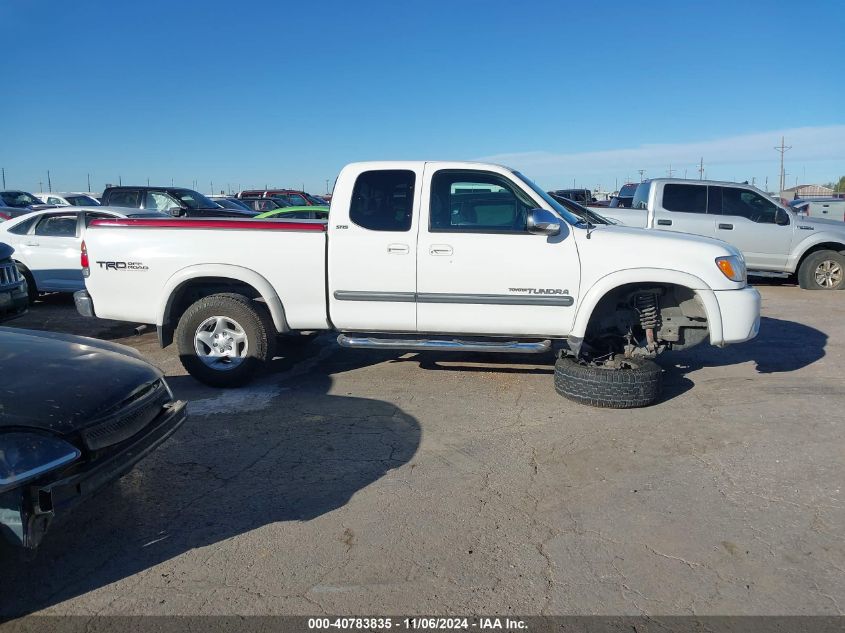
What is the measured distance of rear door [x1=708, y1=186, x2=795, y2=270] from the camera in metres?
11.6

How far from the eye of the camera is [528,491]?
400 centimetres

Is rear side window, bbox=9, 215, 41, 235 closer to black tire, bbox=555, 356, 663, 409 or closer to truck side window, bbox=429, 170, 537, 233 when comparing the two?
truck side window, bbox=429, 170, 537, 233

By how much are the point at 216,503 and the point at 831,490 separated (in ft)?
12.2

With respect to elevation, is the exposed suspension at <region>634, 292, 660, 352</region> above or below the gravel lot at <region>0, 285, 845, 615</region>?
above

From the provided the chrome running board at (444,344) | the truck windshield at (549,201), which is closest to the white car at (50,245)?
the chrome running board at (444,344)

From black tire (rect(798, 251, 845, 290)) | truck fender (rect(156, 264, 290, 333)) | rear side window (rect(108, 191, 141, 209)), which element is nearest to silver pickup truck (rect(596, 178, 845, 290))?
black tire (rect(798, 251, 845, 290))

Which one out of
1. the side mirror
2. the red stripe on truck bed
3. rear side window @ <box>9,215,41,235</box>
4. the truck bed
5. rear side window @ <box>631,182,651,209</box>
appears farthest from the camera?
rear side window @ <box>631,182,651,209</box>

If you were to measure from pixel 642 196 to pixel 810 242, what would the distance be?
298 centimetres

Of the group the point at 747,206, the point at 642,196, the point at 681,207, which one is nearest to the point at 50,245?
the point at 642,196

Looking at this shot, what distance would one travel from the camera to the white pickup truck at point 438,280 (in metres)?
5.36

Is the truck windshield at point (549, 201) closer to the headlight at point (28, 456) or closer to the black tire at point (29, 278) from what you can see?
the headlight at point (28, 456)

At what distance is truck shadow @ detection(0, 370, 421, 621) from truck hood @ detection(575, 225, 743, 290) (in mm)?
2006

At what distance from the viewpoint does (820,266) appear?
11.6 m

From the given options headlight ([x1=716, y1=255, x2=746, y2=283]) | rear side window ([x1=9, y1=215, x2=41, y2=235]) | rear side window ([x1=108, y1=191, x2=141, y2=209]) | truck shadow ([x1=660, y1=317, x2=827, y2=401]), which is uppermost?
rear side window ([x1=108, y1=191, x2=141, y2=209])
